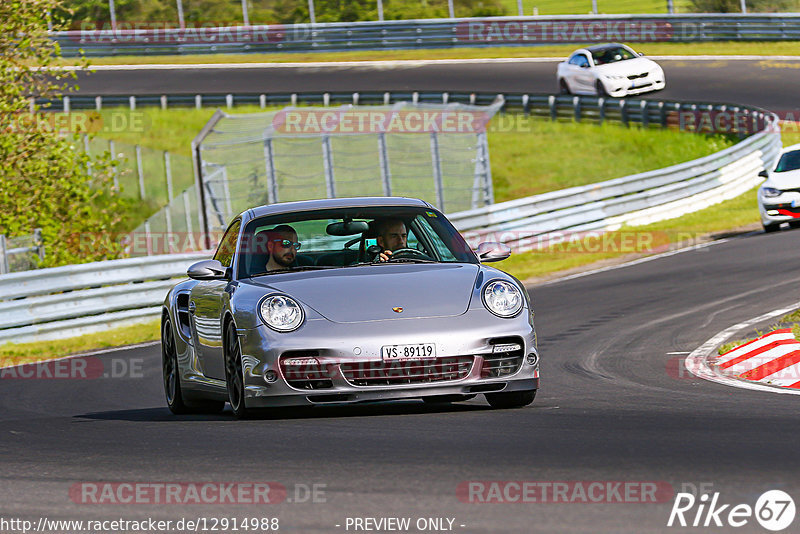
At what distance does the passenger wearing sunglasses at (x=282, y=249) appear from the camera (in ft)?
28.9

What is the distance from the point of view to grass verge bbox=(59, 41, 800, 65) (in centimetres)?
4797

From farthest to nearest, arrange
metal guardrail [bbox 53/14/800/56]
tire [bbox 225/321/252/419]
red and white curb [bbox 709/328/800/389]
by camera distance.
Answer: metal guardrail [bbox 53/14/800/56] → red and white curb [bbox 709/328/800/389] → tire [bbox 225/321/252/419]

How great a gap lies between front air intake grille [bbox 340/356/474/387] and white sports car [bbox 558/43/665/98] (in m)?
32.7

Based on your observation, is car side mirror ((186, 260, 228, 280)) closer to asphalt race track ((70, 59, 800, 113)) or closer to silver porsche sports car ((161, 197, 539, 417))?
silver porsche sports car ((161, 197, 539, 417))

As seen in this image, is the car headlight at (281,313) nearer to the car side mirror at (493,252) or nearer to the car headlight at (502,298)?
the car headlight at (502,298)

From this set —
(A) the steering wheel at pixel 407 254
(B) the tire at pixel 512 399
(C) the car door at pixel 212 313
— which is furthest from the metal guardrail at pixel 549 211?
(B) the tire at pixel 512 399

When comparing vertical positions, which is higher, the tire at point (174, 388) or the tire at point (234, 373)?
the tire at point (234, 373)

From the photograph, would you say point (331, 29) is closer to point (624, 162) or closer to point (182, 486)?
point (624, 162)

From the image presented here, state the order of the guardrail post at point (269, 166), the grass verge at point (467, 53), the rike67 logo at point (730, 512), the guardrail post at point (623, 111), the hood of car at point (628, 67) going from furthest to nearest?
1. the grass verge at point (467, 53)
2. the hood of car at point (628, 67)
3. the guardrail post at point (623, 111)
4. the guardrail post at point (269, 166)
5. the rike67 logo at point (730, 512)

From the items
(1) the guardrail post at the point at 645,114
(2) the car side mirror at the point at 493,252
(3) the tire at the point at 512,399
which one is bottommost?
(1) the guardrail post at the point at 645,114

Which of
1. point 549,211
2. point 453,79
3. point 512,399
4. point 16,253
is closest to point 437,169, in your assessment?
point 549,211

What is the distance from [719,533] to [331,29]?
2164 inches

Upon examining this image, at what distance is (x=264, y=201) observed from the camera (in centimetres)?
2856

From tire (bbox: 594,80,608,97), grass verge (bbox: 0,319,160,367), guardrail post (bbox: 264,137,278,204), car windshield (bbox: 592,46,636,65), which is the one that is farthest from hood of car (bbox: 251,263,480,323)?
tire (bbox: 594,80,608,97)
